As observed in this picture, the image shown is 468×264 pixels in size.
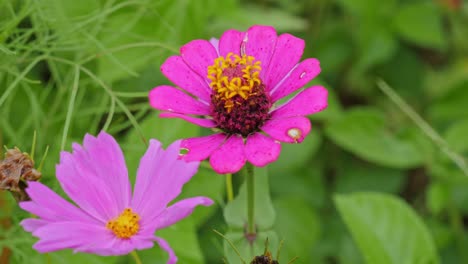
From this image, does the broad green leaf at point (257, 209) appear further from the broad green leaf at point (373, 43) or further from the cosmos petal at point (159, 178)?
the broad green leaf at point (373, 43)

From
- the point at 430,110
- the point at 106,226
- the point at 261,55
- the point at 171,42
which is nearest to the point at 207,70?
the point at 261,55

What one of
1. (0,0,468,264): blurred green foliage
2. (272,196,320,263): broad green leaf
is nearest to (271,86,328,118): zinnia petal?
(0,0,468,264): blurred green foliage

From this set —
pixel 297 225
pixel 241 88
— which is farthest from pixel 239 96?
pixel 297 225

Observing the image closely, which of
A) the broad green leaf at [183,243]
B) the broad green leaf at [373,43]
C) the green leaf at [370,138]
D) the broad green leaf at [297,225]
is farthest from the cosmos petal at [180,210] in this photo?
the broad green leaf at [373,43]

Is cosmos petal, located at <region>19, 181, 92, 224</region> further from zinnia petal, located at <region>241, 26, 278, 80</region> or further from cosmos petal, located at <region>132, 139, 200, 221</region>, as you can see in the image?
zinnia petal, located at <region>241, 26, 278, 80</region>

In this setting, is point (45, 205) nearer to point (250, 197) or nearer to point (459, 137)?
point (250, 197)

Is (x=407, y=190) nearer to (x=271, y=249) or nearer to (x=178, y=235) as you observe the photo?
(x=178, y=235)
